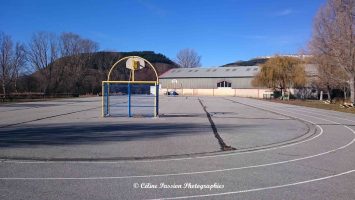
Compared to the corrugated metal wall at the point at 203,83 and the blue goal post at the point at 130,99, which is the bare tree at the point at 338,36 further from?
the corrugated metal wall at the point at 203,83

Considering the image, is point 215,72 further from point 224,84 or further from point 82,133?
point 82,133

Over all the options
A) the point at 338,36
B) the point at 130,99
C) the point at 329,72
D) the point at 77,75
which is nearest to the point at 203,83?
the point at 77,75

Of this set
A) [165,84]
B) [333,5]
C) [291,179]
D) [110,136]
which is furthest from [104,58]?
[291,179]

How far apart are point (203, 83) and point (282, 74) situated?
3761cm

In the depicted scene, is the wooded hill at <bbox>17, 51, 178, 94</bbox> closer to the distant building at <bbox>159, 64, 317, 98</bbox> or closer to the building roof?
the distant building at <bbox>159, 64, 317, 98</bbox>

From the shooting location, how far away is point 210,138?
1512cm

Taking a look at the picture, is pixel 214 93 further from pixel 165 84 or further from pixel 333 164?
pixel 333 164

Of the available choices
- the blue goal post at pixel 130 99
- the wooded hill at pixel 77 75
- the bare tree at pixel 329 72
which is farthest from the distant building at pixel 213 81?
the blue goal post at pixel 130 99

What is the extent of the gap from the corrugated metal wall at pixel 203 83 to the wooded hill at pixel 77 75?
5.70 metres

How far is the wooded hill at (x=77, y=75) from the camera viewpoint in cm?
8675

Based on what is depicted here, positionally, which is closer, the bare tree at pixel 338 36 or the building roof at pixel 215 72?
the bare tree at pixel 338 36

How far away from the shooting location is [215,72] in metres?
111

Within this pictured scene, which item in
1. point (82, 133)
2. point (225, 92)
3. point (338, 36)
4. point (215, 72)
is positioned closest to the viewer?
point (82, 133)

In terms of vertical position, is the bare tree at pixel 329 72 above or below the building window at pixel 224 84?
above
